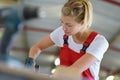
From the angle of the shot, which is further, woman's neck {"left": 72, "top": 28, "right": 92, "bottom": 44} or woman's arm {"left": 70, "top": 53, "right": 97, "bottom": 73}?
woman's neck {"left": 72, "top": 28, "right": 92, "bottom": 44}

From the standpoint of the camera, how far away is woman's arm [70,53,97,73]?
1.53 m

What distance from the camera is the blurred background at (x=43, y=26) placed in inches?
29.2

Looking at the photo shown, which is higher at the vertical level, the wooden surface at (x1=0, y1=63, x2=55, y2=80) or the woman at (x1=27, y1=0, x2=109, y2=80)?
the wooden surface at (x1=0, y1=63, x2=55, y2=80)

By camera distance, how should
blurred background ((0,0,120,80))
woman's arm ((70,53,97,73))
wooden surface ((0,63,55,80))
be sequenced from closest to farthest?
wooden surface ((0,63,55,80)), blurred background ((0,0,120,80)), woman's arm ((70,53,97,73))

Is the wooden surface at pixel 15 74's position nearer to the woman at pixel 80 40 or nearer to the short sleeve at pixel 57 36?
the woman at pixel 80 40

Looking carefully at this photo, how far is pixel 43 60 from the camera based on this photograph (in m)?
9.18

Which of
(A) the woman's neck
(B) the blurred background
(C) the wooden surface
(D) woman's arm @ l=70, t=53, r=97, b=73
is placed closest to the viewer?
(C) the wooden surface

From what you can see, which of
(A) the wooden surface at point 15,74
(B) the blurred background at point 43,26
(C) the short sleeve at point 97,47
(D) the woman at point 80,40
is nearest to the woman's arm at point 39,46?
(D) the woman at point 80,40

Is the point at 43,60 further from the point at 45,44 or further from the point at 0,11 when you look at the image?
the point at 0,11

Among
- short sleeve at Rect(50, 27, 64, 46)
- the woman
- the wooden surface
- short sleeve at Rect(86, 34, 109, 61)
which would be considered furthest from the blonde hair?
the wooden surface

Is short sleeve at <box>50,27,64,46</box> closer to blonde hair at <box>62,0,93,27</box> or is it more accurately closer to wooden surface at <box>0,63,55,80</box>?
blonde hair at <box>62,0,93,27</box>

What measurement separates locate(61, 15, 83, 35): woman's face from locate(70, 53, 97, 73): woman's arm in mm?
118

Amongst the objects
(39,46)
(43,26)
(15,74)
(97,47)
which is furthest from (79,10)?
(43,26)

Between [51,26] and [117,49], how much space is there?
173 cm
